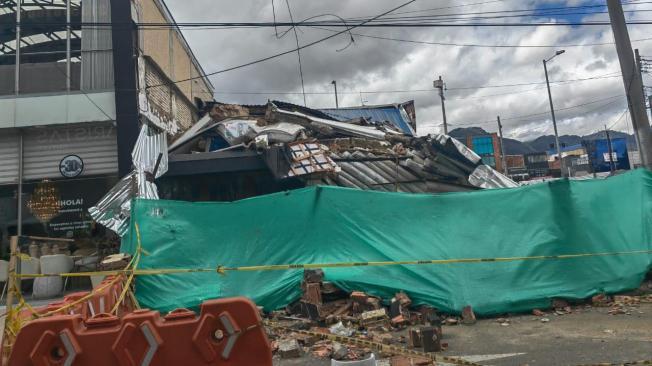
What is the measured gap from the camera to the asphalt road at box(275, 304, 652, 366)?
4.79m

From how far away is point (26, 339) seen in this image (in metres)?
3.01

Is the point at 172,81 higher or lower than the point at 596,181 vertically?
higher

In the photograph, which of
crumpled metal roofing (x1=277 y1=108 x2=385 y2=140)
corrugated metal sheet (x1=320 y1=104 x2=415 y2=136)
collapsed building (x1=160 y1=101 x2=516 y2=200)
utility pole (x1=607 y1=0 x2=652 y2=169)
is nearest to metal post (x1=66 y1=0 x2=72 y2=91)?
collapsed building (x1=160 y1=101 x2=516 y2=200)

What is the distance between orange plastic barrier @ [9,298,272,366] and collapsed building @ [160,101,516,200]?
7097 mm

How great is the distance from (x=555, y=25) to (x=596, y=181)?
3.53 m

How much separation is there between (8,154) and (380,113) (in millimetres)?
13852

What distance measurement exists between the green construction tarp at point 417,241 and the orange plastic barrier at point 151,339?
12.8 feet

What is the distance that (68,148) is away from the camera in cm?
1227

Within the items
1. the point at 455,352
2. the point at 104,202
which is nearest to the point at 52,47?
the point at 104,202

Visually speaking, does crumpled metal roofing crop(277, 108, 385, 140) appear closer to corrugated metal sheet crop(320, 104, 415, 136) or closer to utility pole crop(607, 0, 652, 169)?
corrugated metal sheet crop(320, 104, 415, 136)

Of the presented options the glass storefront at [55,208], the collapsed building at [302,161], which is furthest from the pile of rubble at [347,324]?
the glass storefront at [55,208]

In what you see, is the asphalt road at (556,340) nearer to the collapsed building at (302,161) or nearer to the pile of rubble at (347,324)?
the pile of rubble at (347,324)

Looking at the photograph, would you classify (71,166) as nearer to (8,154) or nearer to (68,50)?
(8,154)

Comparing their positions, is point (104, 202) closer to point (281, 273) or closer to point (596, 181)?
point (281, 273)
